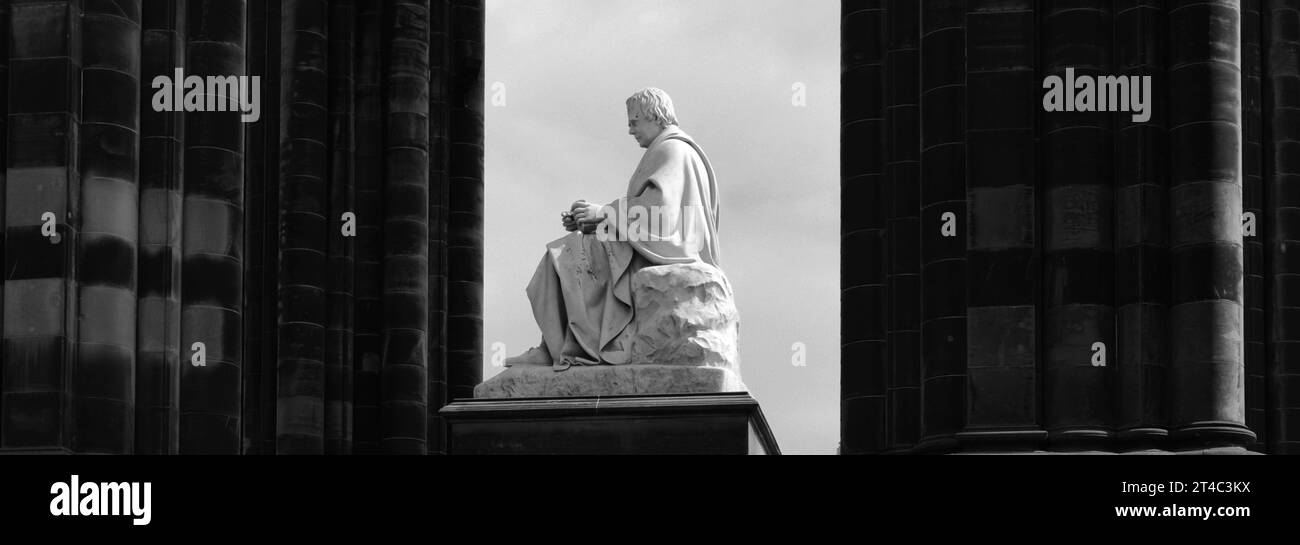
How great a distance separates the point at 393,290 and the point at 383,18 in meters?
4.20

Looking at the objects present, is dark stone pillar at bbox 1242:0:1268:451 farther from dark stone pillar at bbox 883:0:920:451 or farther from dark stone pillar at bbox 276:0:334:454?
dark stone pillar at bbox 276:0:334:454

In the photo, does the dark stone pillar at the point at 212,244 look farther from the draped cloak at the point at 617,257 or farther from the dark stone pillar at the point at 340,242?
the dark stone pillar at the point at 340,242

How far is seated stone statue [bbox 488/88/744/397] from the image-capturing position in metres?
24.9

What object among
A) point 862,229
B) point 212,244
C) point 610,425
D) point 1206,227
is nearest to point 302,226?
point 212,244

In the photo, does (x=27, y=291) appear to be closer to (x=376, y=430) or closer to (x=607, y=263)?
(x=607, y=263)

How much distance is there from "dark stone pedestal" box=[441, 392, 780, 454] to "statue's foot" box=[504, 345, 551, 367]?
0.64 m

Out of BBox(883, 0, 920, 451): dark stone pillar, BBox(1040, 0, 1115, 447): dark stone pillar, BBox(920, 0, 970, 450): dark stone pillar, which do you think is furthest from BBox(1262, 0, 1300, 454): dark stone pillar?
BBox(1040, 0, 1115, 447): dark stone pillar

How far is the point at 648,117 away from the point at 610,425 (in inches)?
142

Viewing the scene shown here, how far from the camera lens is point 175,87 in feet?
96.3

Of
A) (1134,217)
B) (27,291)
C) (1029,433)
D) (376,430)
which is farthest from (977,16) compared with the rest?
(376,430)

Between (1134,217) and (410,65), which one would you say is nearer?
(1134,217)

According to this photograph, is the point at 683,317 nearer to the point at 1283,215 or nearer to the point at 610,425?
the point at 610,425

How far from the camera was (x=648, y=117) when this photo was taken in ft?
86.5
